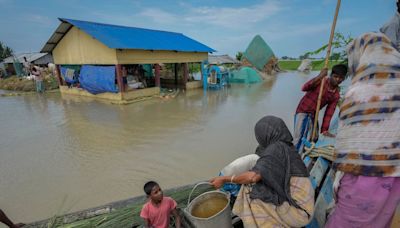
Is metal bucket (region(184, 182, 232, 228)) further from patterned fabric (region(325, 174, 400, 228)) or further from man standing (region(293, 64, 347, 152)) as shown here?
man standing (region(293, 64, 347, 152))

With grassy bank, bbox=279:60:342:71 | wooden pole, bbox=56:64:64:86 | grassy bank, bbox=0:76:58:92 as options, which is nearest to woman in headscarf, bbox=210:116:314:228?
grassy bank, bbox=279:60:342:71

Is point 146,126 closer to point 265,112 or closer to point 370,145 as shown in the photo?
point 265,112

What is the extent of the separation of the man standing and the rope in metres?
0.51

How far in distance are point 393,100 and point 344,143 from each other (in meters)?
0.34

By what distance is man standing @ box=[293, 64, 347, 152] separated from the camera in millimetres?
2756

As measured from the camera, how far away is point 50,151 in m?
4.81

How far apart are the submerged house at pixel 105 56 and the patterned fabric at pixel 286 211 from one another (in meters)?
8.75

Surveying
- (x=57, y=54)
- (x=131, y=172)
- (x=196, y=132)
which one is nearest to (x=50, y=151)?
(x=131, y=172)

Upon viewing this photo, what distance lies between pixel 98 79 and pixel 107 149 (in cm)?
625

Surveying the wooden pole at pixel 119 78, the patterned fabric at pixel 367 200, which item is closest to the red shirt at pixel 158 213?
the patterned fabric at pixel 367 200

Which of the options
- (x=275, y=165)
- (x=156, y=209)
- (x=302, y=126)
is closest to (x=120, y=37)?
(x=302, y=126)

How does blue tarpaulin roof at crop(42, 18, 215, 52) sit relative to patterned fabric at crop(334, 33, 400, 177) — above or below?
above

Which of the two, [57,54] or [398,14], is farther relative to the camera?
[57,54]

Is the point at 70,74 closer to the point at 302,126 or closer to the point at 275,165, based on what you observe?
the point at 302,126
